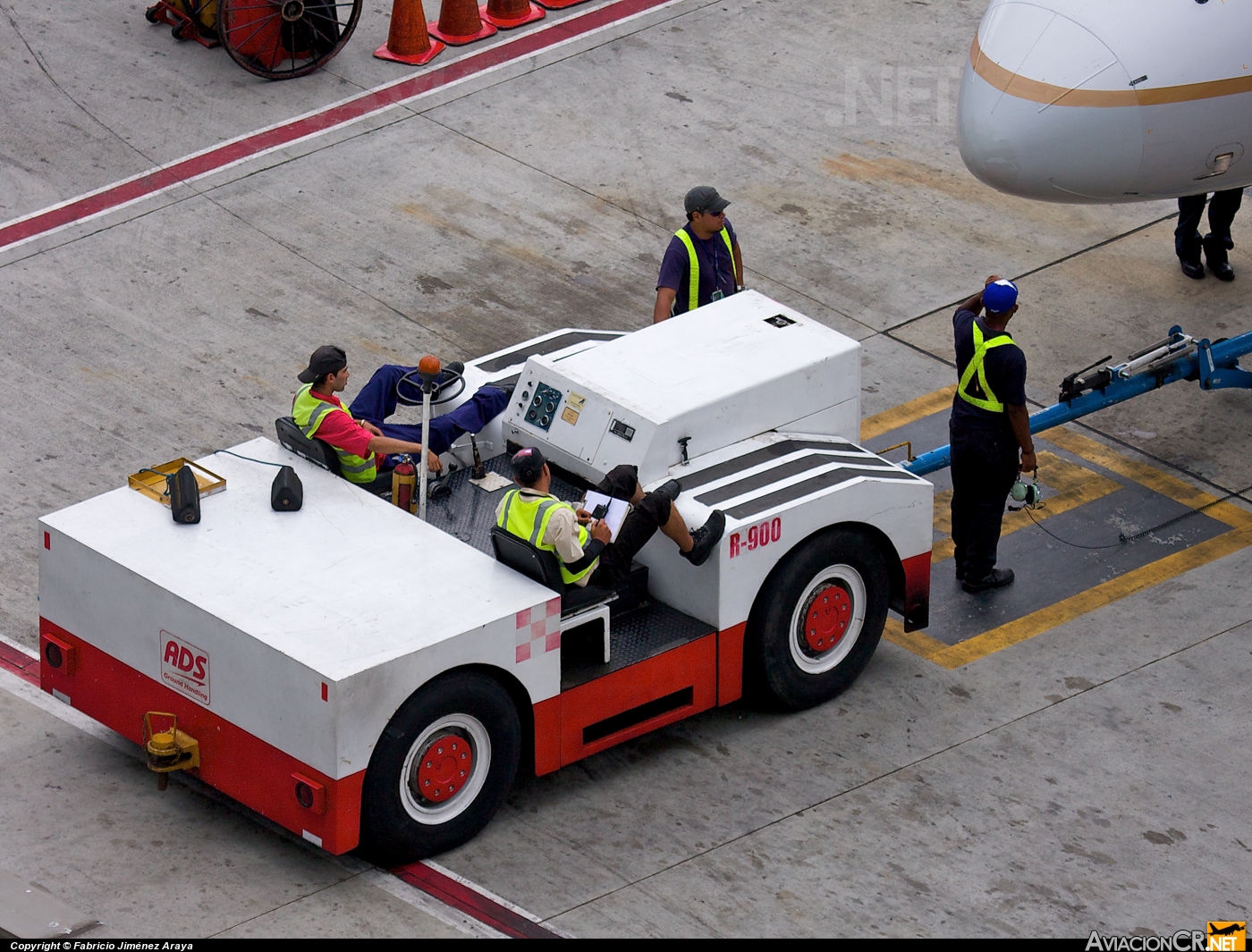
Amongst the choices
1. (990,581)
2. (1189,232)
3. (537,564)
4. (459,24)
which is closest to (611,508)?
(537,564)

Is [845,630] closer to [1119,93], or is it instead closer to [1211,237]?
[1119,93]

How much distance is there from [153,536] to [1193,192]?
5.99 meters

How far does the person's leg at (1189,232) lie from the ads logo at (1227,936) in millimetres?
7022

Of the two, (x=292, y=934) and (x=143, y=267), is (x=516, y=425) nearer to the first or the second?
(x=292, y=934)

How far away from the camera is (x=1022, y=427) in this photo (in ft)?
32.7

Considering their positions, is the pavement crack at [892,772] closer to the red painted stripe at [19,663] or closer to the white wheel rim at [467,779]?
the white wheel rim at [467,779]

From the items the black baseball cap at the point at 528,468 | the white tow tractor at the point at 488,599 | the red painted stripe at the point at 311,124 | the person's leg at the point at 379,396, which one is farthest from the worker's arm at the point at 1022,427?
the red painted stripe at the point at 311,124

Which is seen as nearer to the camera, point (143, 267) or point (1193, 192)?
point (1193, 192)

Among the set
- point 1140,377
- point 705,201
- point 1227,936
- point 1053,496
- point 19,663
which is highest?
point 705,201

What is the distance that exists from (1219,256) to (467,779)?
8.09 metres

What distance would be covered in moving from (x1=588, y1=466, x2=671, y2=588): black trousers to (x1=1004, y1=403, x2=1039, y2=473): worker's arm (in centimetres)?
227

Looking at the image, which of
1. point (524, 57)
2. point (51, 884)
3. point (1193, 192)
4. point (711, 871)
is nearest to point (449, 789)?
point (711, 871)

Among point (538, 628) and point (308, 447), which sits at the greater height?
point (308, 447)

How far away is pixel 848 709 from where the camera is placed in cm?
945
